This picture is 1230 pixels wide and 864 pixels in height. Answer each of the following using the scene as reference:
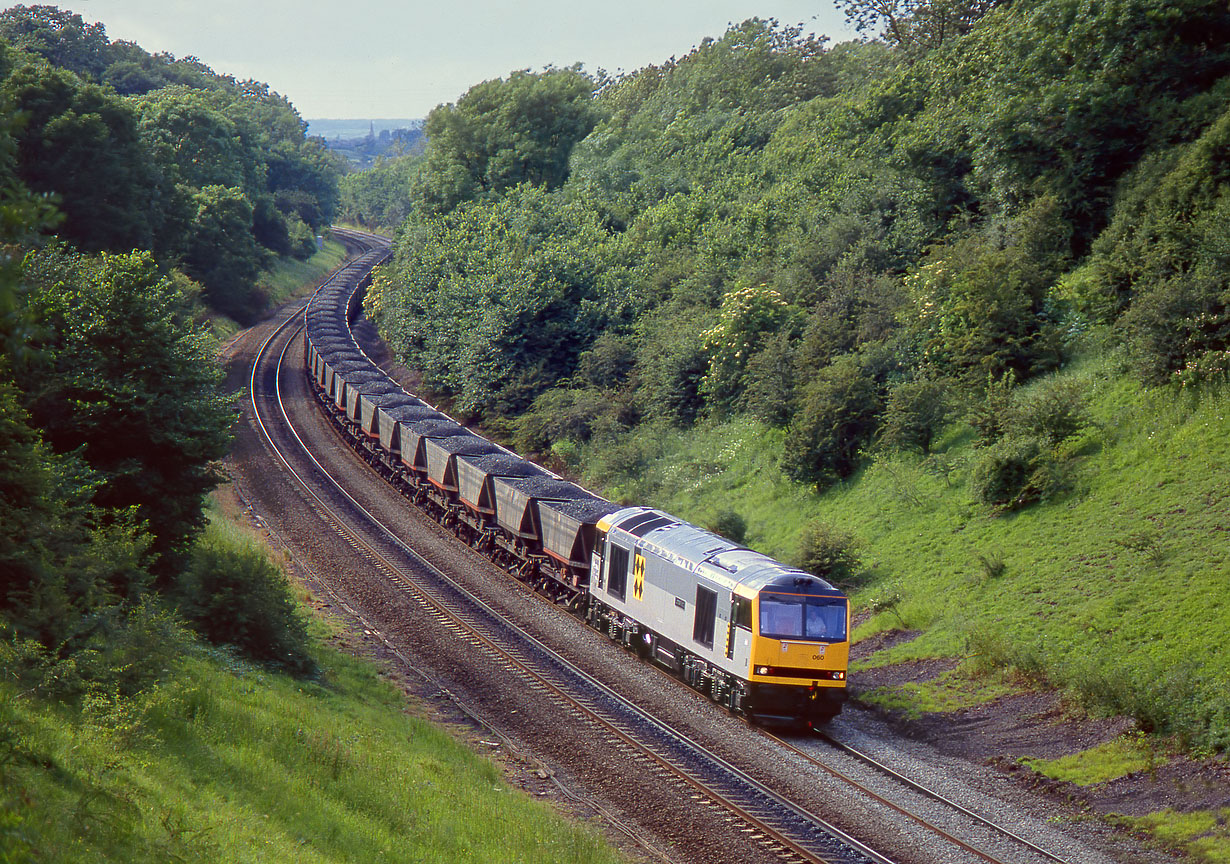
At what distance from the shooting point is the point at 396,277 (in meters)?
66.3

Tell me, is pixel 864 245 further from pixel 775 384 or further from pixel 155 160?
pixel 155 160

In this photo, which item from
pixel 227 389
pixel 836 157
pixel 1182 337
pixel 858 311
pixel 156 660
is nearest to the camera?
pixel 156 660

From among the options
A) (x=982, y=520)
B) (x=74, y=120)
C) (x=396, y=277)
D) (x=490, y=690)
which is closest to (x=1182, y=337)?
(x=982, y=520)

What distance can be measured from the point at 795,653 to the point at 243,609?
10902mm

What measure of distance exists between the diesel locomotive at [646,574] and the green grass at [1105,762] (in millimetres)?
3865

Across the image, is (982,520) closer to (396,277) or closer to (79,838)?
(79,838)

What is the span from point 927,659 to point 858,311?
15.5 meters

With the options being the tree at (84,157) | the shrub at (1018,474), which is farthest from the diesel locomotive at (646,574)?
the tree at (84,157)

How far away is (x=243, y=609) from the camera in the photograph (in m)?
19.5

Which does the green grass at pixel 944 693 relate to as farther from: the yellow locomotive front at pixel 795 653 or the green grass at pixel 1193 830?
the green grass at pixel 1193 830

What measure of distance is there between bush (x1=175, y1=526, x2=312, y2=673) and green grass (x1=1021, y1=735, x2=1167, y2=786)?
1380cm

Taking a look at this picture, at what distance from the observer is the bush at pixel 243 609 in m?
19.2

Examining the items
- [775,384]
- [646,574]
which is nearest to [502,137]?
[775,384]

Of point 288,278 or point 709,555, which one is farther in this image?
point 288,278
